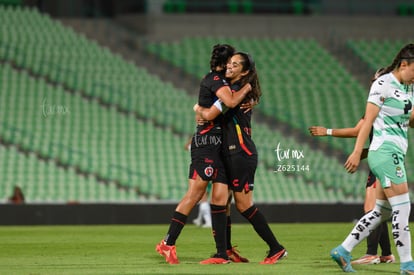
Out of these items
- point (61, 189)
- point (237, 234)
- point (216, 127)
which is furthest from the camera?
point (61, 189)

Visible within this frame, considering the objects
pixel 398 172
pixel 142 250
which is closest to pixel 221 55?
pixel 398 172

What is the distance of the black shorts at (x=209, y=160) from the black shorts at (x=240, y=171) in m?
0.11

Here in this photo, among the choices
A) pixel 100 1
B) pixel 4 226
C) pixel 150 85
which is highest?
pixel 100 1

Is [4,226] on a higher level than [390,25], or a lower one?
lower

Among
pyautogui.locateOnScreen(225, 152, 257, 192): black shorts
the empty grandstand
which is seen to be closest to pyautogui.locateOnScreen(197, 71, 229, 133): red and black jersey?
pyautogui.locateOnScreen(225, 152, 257, 192): black shorts

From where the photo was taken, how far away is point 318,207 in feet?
77.8

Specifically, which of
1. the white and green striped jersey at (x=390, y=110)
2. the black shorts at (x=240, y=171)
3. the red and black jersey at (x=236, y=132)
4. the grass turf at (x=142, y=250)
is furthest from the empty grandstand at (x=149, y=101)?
the white and green striped jersey at (x=390, y=110)

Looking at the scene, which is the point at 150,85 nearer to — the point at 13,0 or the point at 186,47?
the point at 186,47

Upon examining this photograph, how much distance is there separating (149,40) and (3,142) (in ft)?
31.8

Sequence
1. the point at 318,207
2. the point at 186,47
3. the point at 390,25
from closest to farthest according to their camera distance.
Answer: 1. the point at 318,207
2. the point at 186,47
3. the point at 390,25

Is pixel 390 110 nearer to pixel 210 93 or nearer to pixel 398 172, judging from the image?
pixel 398 172

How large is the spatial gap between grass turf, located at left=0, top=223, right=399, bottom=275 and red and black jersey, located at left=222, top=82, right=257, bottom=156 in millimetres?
1294

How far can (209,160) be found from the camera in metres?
11.6

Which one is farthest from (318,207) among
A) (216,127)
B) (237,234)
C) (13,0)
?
(13,0)
